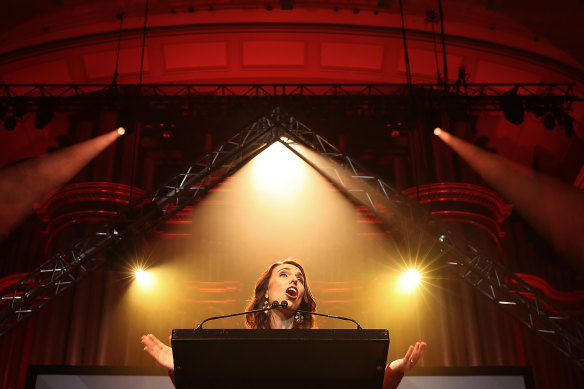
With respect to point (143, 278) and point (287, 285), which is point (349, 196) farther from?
point (287, 285)

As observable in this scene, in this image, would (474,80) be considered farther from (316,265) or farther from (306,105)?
(316,265)

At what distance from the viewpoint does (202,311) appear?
7.60 meters

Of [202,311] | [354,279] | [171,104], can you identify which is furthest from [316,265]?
[171,104]

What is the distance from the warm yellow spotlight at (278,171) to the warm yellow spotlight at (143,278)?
2.26 m

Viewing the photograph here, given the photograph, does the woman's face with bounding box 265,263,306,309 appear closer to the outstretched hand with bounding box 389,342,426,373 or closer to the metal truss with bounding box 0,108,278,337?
the outstretched hand with bounding box 389,342,426,373

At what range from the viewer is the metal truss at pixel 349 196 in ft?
22.5

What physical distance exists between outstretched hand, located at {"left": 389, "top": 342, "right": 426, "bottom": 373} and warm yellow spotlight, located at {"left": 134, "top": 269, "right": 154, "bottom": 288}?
17.8 ft

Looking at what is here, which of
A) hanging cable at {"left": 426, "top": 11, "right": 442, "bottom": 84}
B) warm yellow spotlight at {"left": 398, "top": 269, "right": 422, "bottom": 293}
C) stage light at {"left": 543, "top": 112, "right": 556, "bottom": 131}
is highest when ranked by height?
hanging cable at {"left": 426, "top": 11, "right": 442, "bottom": 84}

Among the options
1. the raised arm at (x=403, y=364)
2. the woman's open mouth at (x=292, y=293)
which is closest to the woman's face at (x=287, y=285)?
the woman's open mouth at (x=292, y=293)

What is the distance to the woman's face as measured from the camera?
3.58 metres

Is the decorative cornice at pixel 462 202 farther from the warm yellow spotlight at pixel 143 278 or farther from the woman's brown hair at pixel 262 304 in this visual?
the woman's brown hair at pixel 262 304

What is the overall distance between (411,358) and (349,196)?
20.2 feet

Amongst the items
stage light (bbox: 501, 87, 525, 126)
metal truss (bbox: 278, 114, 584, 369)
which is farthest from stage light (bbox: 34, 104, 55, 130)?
stage light (bbox: 501, 87, 525, 126)

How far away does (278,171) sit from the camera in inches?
367
